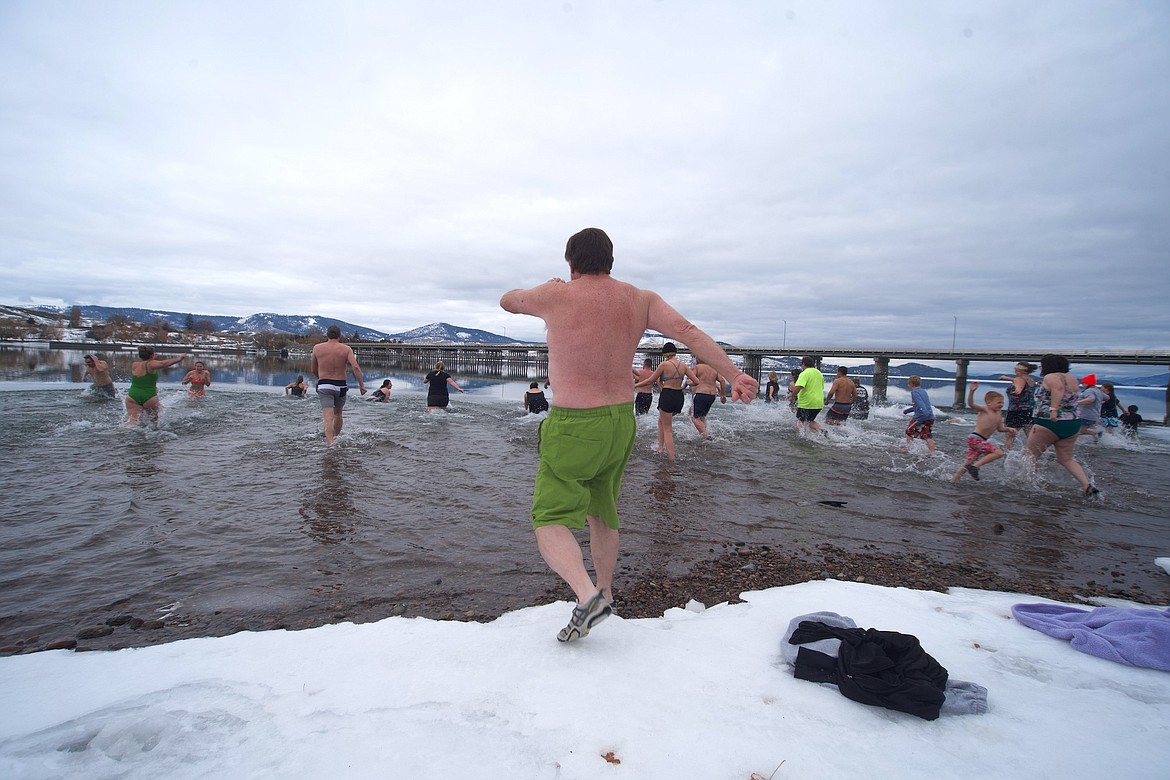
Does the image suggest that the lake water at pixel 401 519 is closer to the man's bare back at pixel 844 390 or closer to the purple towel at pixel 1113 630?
the purple towel at pixel 1113 630

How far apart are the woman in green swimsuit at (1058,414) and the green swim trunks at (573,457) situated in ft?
23.6

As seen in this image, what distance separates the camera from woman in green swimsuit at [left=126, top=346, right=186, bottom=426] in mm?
9477

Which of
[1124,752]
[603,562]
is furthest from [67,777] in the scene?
[1124,752]

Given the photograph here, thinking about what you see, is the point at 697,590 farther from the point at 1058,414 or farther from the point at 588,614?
the point at 1058,414

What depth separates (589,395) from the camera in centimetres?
253

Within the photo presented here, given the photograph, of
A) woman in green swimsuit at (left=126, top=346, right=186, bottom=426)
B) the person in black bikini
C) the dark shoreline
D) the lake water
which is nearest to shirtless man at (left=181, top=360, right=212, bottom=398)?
the lake water

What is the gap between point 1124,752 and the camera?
1.66 m

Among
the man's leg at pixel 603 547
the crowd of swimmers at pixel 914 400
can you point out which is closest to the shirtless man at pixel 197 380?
the crowd of swimmers at pixel 914 400

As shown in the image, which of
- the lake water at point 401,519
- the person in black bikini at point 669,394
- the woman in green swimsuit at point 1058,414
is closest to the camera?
the lake water at point 401,519

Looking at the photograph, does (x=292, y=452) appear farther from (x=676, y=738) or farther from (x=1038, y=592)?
(x=1038, y=592)

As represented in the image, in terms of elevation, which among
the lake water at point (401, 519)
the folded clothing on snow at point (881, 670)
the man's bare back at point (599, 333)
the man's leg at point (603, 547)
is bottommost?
the lake water at point (401, 519)

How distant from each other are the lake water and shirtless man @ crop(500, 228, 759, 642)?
92 centimetres

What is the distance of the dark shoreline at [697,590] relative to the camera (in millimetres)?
2705

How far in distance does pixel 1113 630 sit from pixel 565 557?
2652mm
